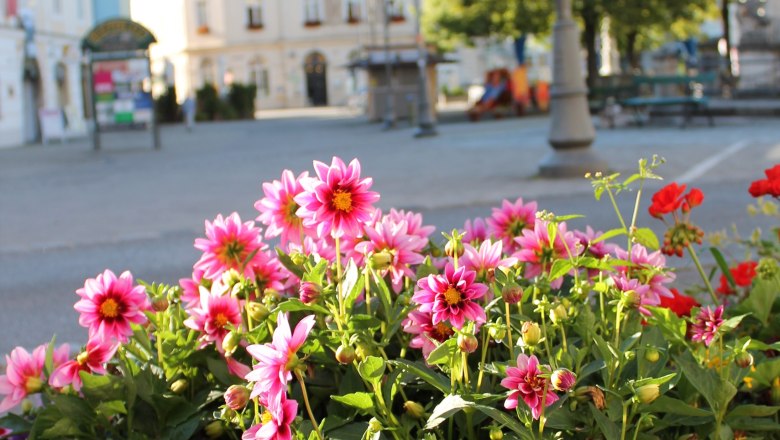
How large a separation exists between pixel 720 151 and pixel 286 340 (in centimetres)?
1452

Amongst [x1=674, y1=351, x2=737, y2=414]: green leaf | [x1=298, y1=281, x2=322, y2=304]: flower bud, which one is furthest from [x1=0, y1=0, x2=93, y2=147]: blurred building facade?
[x1=674, y1=351, x2=737, y2=414]: green leaf

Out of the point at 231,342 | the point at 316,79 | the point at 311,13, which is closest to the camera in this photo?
the point at 231,342

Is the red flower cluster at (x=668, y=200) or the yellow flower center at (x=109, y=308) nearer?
the yellow flower center at (x=109, y=308)

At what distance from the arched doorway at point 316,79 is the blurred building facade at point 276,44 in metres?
0.06

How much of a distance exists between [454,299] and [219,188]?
12.7 meters

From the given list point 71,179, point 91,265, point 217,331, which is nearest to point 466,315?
point 217,331

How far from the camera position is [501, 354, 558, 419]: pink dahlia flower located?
76.1 inches

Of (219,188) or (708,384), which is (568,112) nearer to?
(219,188)

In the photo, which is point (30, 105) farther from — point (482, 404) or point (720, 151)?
point (482, 404)

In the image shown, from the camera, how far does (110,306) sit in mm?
2457

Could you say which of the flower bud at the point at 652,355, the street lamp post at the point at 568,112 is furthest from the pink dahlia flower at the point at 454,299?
the street lamp post at the point at 568,112

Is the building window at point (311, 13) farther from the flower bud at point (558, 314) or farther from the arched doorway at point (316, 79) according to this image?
the flower bud at point (558, 314)

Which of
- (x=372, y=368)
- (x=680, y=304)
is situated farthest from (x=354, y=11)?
(x=372, y=368)

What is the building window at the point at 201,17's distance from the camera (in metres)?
69.2
